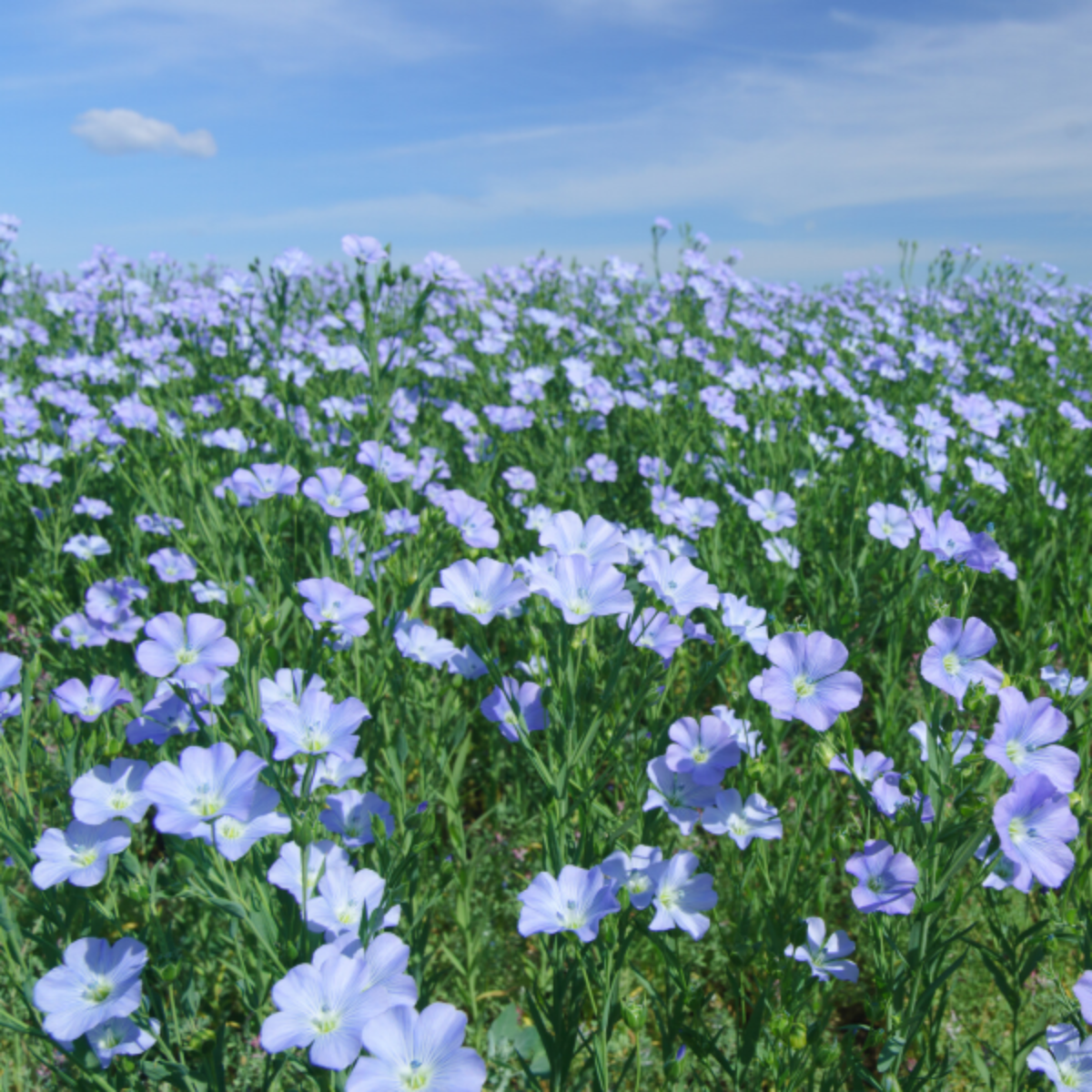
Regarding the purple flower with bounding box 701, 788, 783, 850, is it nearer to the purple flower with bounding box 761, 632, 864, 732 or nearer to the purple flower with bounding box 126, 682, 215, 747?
the purple flower with bounding box 761, 632, 864, 732

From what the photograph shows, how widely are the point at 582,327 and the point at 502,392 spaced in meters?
1.54

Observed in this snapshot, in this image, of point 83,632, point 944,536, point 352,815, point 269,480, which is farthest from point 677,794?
point 83,632

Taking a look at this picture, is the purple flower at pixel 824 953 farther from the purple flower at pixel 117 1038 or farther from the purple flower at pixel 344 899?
the purple flower at pixel 117 1038

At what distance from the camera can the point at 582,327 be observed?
19.0 ft

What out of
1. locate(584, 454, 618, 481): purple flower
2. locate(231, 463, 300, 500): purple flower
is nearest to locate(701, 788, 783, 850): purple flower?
locate(231, 463, 300, 500): purple flower

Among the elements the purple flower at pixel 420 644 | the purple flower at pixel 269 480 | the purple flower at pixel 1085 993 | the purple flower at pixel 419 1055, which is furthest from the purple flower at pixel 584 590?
the purple flower at pixel 269 480

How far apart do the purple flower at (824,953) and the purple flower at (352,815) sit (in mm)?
777

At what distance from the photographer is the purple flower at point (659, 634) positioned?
1.35 metres

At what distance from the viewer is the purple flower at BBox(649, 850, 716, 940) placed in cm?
123

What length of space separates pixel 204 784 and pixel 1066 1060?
1342mm

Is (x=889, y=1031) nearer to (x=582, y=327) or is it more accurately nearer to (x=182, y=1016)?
(x=182, y=1016)

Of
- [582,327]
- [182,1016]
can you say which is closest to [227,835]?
[182,1016]

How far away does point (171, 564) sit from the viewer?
8.06ft

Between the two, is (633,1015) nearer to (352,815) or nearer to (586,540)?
(352,815)
